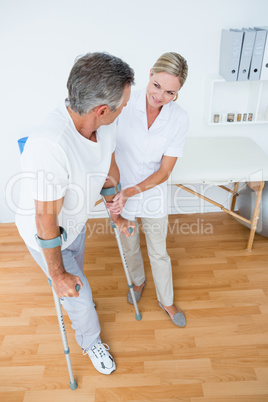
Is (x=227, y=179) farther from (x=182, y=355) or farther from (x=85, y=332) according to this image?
(x=85, y=332)

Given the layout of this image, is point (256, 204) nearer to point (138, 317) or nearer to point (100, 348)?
point (138, 317)

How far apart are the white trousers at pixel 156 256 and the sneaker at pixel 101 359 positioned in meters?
0.45

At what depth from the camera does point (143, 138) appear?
1.57 meters

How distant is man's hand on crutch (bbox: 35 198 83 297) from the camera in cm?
113

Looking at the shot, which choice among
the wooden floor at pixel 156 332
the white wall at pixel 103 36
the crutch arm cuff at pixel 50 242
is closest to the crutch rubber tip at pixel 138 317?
the wooden floor at pixel 156 332

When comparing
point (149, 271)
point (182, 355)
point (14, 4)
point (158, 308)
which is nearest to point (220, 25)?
point (14, 4)

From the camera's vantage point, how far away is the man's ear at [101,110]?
3.58ft

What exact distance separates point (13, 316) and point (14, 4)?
202 centimetres

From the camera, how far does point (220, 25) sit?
2.23 metres

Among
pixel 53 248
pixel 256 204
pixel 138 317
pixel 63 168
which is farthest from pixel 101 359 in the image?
pixel 256 204

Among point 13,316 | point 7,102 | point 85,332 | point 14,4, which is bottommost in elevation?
point 13,316

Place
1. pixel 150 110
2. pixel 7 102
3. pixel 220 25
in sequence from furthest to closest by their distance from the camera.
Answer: pixel 7 102 < pixel 220 25 < pixel 150 110

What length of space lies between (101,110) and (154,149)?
1.78 feet

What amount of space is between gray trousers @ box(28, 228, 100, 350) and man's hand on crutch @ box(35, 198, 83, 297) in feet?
0.64
